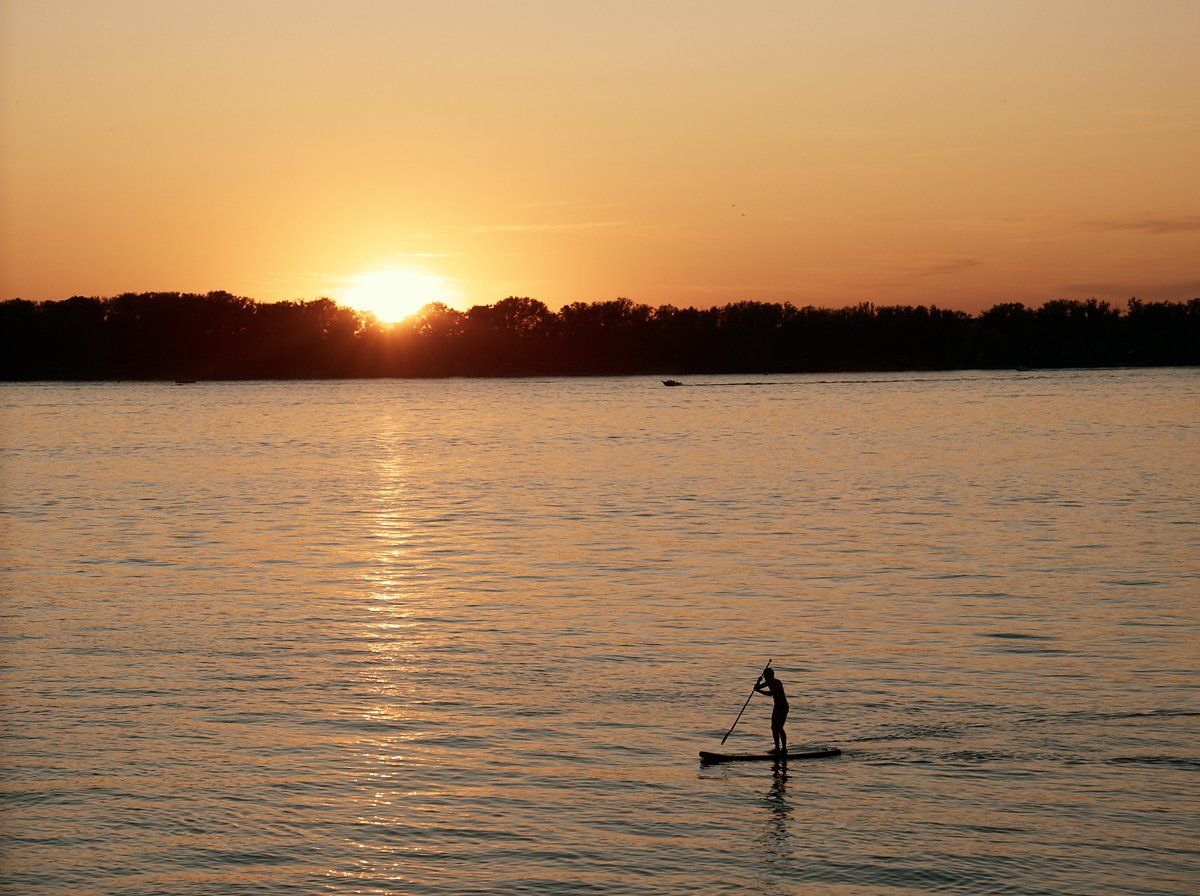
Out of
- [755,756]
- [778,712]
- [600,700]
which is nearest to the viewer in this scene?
[778,712]

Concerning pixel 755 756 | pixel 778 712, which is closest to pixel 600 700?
pixel 755 756

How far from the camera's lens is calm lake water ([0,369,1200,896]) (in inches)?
974

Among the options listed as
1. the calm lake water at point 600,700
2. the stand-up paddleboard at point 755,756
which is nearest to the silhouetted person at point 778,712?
the stand-up paddleboard at point 755,756

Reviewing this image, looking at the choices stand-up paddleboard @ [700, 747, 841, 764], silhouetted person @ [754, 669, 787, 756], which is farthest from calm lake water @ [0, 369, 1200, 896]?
silhouetted person @ [754, 669, 787, 756]

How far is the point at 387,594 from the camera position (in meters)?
52.3

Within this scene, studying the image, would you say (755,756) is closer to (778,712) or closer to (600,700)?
(778,712)

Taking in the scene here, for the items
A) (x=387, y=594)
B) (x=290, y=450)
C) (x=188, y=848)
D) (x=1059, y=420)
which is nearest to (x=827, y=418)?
(x=1059, y=420)

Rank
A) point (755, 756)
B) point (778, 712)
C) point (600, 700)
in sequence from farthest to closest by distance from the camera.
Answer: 1. point (600, 700)
2. point (755, 756)
3. point (778, 712)

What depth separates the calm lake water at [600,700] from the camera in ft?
81.2

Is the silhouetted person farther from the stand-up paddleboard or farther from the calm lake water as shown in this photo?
the calm lake water

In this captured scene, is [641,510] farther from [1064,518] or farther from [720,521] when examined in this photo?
[1064,518]

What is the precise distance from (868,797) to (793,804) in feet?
5.11

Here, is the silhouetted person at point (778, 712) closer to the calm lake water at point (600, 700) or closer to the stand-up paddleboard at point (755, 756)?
the stand-up paddleboard at point (755, 756)

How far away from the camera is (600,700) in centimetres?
3478
